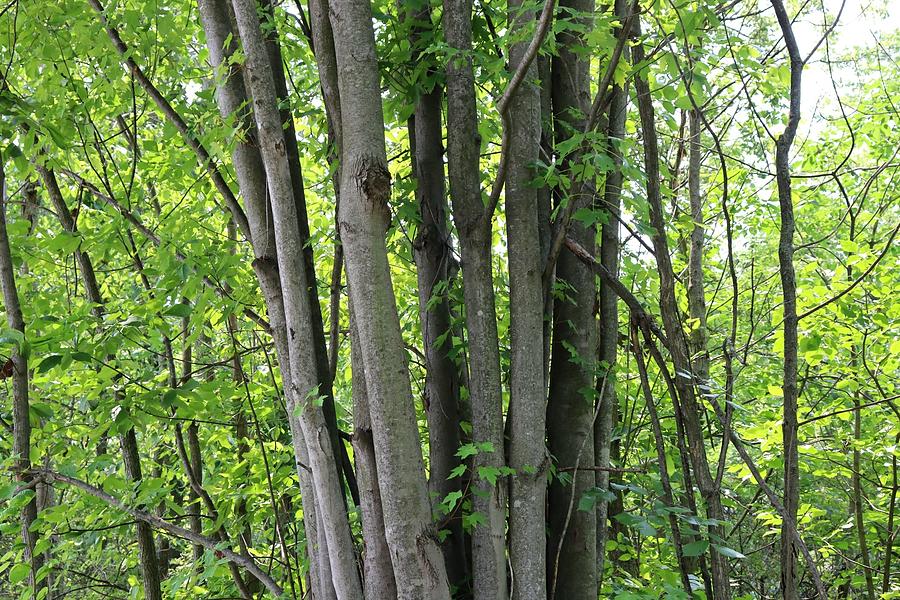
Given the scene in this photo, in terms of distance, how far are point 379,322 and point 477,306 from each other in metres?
0.42

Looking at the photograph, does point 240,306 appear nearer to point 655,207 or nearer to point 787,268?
point 655,207

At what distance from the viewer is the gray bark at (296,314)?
2078 millimetres

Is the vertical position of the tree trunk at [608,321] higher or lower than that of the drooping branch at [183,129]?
lower

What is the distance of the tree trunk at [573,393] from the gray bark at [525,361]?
7.8 inches

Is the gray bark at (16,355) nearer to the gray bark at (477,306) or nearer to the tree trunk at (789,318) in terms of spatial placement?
the gray bark at (477,306)

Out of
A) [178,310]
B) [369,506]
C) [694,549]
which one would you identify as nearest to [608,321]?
[694,549]

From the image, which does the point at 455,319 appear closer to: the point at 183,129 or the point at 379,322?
the point at 379,322

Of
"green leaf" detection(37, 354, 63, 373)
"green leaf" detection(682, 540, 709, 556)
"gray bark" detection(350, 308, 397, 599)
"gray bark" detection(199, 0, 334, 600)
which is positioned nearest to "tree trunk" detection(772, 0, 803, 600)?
"green leaf" detection(682, 540, 709, 556)

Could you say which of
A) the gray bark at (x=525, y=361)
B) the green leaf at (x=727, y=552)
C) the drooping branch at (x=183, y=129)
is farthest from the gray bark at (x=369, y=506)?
the green leaf at (x=727, y=552)

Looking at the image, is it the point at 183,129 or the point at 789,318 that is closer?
the point at 789,318

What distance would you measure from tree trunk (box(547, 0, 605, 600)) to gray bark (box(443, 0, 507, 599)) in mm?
310

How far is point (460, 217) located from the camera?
223cm

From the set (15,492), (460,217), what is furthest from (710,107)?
(15,492)

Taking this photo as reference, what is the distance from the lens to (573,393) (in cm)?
253
